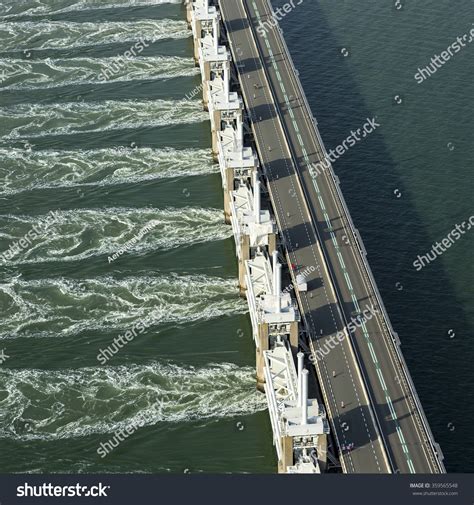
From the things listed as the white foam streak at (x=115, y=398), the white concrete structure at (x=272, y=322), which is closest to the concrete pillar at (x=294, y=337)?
the white concrete structure at (x=272, y=322)

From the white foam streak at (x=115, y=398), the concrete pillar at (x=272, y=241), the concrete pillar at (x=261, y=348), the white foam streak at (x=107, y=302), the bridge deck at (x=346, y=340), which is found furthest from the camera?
the white foam streak at (x=107, y=302)

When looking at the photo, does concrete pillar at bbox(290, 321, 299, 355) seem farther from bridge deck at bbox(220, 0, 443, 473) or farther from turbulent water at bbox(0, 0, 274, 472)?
turbulent water at bbox(0, 0, 274, 472)

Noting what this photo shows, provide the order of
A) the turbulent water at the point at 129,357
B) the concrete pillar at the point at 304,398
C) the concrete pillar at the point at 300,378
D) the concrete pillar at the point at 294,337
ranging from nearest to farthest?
the concrete pillar at the point at 304,398
the concrete pillar at the point at 300,378
the turbulent water at the point at 129,357
the concrete pillar at the point at 294,337

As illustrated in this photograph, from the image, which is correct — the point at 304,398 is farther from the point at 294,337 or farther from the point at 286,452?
the point at 294,337

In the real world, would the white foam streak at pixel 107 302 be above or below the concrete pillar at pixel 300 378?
above

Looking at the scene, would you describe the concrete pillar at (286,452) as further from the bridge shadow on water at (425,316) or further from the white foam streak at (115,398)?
the bridge shadow on water at (425,316)

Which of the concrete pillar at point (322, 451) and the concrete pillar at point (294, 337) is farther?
the concrete pillar at point (294, 337)

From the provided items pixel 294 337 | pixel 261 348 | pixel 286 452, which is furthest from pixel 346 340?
pixel 286 452

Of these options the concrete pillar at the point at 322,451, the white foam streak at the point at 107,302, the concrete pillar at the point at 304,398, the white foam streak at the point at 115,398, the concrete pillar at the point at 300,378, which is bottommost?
the concrete pillar at the point at 322,451

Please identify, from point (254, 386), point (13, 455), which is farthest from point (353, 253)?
point (13, 455)

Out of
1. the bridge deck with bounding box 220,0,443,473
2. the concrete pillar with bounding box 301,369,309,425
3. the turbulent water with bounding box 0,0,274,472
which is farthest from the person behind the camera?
the turbulent water with bounding box 0,0,274,472

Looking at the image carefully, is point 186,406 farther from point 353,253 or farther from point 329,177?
point 329,177

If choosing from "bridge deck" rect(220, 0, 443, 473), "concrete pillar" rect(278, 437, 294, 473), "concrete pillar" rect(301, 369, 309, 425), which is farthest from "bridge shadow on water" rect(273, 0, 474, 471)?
"concrete pillar" rect(301, 369, 309, 425)
